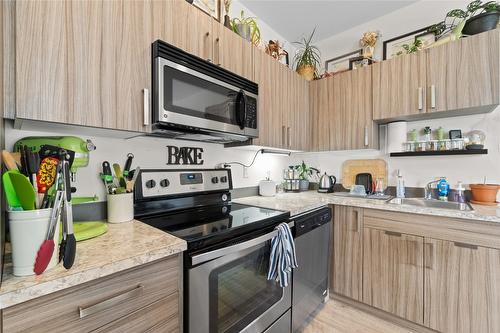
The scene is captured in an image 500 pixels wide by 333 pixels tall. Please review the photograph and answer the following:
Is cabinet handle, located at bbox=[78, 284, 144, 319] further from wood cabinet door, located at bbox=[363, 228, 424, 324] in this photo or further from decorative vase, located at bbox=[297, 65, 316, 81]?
decorative vase, located at bbox=[297, 65, 316, 81]

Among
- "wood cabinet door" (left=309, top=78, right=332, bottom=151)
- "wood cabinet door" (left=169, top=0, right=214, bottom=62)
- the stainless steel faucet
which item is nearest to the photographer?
"wood cabinet door" (left=169, top=0, right=214, bottom=62)

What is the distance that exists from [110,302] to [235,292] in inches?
23.1

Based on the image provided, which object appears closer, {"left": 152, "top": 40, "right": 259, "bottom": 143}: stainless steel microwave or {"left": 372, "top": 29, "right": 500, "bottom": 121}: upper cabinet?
{"left": 152, "top": 40, "right": 259, "bottom": 143}: stainless steel microwave

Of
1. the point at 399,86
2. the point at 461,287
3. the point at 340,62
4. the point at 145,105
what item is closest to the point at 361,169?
the point at 399,86

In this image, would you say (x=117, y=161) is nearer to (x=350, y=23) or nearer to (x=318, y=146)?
(x=318, y=146)

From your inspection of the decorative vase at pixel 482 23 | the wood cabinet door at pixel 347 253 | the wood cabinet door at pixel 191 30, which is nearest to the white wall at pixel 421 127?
the decorative vase at pixel 482 23

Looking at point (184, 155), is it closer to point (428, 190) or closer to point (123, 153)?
point (123, 153)

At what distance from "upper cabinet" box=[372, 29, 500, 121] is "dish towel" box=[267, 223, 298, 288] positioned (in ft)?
5.04

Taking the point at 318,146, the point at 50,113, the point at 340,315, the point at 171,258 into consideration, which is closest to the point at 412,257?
the point at 340,315

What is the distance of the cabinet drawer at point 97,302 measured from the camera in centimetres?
53

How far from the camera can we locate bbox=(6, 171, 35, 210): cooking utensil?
60 centimetres

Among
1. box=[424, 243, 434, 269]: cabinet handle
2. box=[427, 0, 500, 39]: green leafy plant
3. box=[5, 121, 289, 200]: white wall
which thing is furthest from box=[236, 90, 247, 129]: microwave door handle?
box=[427, 0, 500, 39]: green leafy plant

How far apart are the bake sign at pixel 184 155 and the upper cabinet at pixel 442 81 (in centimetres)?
168

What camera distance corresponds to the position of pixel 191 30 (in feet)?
4.16
